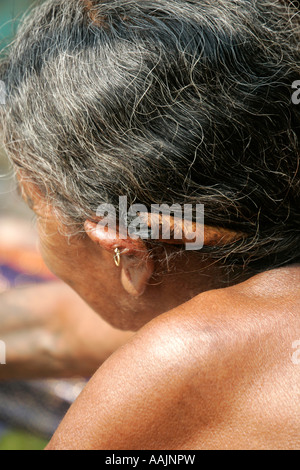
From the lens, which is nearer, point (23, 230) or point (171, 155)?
point (171, 155)

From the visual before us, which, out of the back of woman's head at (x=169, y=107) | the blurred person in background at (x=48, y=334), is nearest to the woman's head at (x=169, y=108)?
the back of woman's head at (x=169, y=107)

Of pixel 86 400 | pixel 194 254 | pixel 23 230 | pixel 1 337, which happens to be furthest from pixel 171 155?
pixel 23 230

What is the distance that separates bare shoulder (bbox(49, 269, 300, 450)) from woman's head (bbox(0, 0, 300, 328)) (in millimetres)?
261

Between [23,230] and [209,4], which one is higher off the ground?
[209,4]

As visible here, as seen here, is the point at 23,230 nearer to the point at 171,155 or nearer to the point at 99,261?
the point at 99,261

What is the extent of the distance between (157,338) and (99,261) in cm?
39

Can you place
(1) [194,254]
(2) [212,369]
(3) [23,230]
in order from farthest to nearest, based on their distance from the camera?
(3) [23,230] → (1) [194,254] → (2) [212,369]

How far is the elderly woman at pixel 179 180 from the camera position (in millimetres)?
991

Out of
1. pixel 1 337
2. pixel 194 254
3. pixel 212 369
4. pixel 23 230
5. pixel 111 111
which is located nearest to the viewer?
pixel 212 369

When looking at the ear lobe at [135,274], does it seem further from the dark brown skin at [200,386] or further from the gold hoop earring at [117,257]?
the dark brown skin at [200,386]

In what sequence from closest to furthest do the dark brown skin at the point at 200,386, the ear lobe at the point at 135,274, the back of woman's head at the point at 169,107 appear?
the dark brown skin at the point at 200,386, the back of woman's head at the point at 169,107, the ear lobe at the point at 135,274

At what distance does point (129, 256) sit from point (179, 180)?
22 cm
